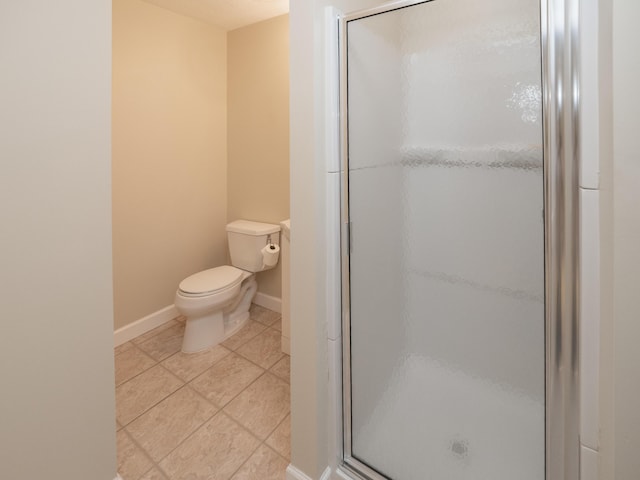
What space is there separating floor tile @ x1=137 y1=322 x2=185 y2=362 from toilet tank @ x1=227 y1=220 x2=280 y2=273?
0.69 meters

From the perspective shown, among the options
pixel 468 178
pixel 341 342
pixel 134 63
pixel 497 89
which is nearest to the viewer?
pixel 497 89

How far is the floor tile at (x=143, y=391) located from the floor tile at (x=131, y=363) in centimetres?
5

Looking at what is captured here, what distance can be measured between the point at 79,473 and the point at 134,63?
7.76ft

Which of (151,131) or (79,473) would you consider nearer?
(79,473)

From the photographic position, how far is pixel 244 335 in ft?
8.02

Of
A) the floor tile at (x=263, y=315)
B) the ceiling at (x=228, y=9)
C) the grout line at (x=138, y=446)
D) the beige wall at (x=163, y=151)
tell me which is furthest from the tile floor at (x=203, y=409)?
the ceiling at (x=228, y=9)

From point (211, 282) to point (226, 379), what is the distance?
0.66m

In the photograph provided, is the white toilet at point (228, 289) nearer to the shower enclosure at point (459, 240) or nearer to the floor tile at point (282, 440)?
the floor tile at point (282, 440)

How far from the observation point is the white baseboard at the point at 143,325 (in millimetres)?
2305

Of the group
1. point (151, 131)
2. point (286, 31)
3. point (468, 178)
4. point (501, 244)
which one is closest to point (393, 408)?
point (501, 244)

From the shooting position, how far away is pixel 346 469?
1266mm

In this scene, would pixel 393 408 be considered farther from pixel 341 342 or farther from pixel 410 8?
pixel 410 8

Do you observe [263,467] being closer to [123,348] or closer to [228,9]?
[123,348]

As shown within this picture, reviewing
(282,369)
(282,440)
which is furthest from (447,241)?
(282,369)
